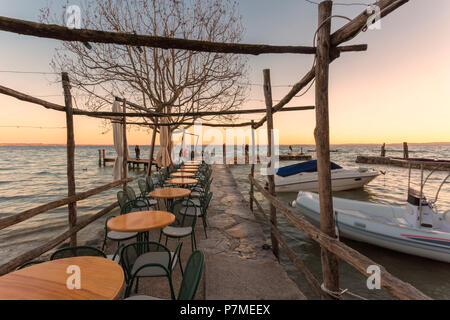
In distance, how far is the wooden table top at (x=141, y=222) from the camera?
9.91ft

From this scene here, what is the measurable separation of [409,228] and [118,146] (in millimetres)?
8263

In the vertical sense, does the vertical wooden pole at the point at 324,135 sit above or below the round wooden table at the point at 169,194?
above

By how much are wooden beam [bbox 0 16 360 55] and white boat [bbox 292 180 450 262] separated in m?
4.83

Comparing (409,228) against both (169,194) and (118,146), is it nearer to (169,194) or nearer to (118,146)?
(169,194)

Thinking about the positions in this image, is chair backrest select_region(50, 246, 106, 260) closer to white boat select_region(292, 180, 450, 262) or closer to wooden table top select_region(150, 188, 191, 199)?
wooden table top select_region(150, 188, 191, 199)

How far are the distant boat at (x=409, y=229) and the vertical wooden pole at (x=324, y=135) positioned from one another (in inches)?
149

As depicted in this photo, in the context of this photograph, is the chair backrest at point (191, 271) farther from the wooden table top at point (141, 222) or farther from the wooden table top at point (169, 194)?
the wooden table top at point (169, 194)

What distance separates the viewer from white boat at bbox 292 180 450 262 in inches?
177

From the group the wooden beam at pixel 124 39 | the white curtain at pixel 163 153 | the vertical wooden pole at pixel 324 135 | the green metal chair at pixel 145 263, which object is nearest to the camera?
the wooden beam at pixel 124 39

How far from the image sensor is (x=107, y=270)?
1.87 m

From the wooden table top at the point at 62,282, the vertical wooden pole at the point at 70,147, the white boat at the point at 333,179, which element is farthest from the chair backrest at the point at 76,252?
the white boat at the point at 333,179

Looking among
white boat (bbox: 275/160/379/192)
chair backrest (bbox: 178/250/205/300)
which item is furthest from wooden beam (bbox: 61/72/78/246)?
white boat (bbox: 275/160/379/192)
